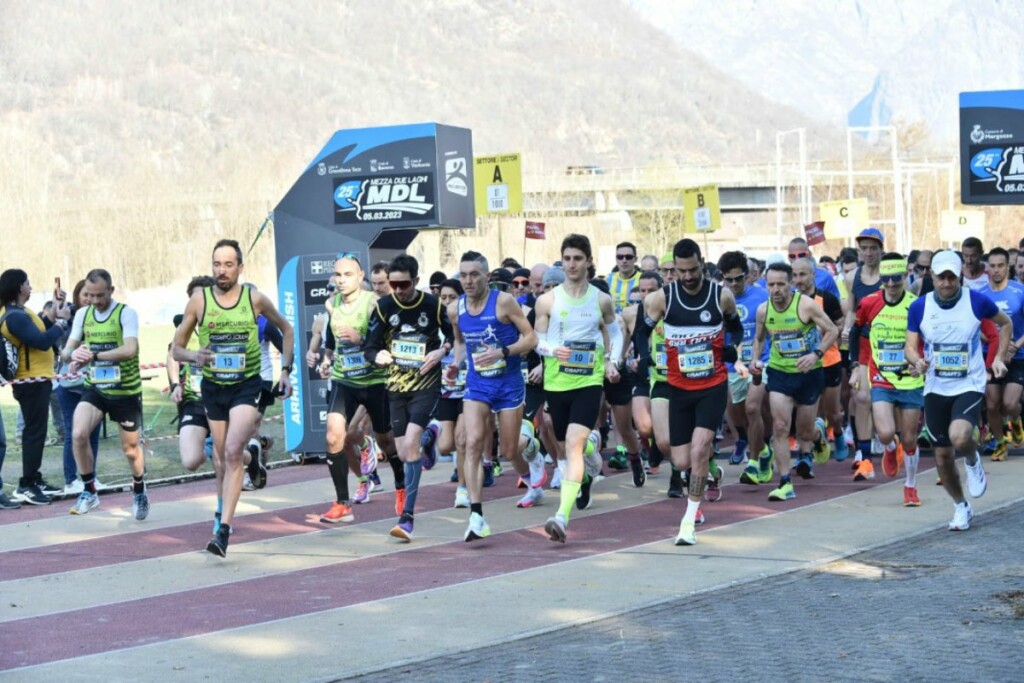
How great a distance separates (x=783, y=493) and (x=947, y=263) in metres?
2.78

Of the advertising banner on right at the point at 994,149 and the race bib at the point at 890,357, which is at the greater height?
the advertising banner on right at the point at 994,149

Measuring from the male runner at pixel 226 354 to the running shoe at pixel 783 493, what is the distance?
4.54 m

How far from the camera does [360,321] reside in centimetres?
1210

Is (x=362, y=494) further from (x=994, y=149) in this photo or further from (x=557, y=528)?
(x=994, y=149)

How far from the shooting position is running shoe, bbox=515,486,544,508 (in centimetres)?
1285

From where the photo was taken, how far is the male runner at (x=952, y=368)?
417 inches

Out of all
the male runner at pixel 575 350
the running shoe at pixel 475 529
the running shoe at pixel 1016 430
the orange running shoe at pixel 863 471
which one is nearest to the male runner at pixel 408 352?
the running shoe at pixel 475 529

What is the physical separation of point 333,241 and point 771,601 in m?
9.20

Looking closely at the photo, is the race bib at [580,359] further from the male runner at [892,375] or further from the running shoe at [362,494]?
the running shoe at [362,494]

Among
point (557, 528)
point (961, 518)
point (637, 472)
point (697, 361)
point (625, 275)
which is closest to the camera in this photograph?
point (557, 528)

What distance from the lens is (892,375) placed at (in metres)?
11.9

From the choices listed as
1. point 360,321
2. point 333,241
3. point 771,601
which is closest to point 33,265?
point 333,241

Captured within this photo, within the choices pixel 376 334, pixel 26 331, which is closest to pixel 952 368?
pixel 376 334

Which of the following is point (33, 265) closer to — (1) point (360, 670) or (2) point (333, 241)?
(2) point (333, 241)
